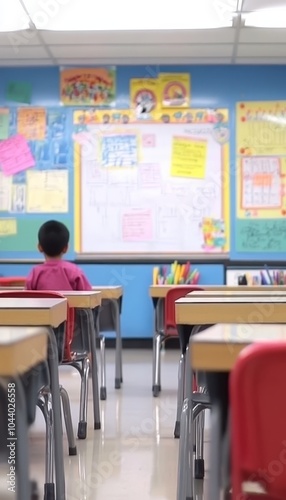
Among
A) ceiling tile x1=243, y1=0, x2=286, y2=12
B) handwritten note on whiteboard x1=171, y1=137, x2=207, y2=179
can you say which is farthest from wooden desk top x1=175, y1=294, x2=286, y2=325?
handwritten note on whiteboard x1=171, y1=137, x2=207, y2=179

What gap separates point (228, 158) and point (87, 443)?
3.87m

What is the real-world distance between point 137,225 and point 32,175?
103cm

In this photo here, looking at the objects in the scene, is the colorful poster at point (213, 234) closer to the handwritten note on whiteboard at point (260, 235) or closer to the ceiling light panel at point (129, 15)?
the handwritten note on whiteboard at point (260, 235)

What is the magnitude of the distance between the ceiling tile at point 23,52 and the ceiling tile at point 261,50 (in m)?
1.65

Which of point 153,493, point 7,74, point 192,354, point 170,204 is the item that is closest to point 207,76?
point 170,204

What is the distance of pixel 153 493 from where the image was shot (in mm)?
2475

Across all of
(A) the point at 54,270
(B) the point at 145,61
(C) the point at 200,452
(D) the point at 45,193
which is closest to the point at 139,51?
(B) the point at 145,61

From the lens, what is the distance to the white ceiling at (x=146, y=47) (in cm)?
580

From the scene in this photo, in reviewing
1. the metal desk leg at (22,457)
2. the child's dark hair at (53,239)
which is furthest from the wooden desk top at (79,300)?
the metal desk leg at (22,457)

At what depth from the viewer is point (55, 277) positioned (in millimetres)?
3453

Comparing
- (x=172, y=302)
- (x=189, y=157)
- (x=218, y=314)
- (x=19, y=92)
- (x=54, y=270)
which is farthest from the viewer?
(x=19, y=92)

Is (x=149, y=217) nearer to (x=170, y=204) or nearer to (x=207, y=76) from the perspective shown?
(x=170, y=204)

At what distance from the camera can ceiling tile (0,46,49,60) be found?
20.1 feet

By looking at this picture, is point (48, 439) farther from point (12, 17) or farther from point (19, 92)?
point (19, 92)
